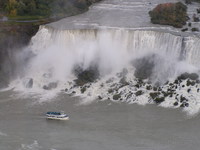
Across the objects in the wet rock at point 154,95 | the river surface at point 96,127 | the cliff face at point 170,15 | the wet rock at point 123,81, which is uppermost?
the cliff face at point 170,15

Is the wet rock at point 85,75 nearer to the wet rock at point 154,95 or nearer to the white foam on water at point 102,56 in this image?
the white foam on water at point 102,56

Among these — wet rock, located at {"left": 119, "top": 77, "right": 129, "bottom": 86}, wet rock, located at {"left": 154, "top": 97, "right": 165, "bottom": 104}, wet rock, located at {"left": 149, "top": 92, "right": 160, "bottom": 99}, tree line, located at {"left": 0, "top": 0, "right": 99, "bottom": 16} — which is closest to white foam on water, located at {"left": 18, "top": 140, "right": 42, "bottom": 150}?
wet rock, located at {"left": 154, "top": 97, "right": 165, "bottom": 104}

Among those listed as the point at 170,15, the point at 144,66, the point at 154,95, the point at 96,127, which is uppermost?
the point at 170,15

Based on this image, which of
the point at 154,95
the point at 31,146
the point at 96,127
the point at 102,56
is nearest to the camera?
the point at 31,146

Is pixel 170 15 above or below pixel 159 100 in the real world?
above

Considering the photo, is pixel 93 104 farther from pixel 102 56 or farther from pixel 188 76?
pixel 188 76

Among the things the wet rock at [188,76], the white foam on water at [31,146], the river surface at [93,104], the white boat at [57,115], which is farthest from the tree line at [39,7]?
the white foam on water at [31,146]

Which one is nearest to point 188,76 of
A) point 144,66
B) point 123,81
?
point 144,66
